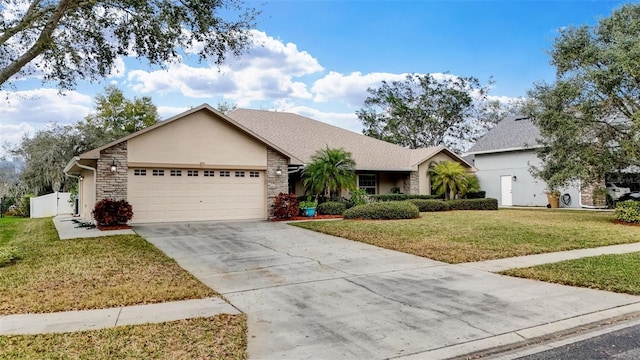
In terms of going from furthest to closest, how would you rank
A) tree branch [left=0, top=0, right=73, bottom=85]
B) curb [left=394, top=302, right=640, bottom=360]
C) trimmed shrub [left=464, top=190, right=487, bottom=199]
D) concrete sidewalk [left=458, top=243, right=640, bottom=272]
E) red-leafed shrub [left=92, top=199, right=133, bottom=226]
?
trimmed shrub [left=464, top=190, right=487, bottom=199] < red-leafed shrub [left=92, top=199, right=133, bottom=226] < concrete sidewalk [left=458, top=243, right=640, bottom=272] < tree branch [left=0, top=0, right=73, bottom=85] < curb [left=394, top=302, right=640, bottom=360]

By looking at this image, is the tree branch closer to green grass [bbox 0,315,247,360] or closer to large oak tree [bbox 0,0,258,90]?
large oak tree [bbox 0,0,258,90]

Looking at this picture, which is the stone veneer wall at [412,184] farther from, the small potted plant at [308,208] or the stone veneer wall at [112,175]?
the stone veneer wall at [112,175]

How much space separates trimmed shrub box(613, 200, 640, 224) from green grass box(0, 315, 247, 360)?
52.6 ft

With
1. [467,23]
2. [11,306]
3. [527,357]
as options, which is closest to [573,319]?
[527,357]

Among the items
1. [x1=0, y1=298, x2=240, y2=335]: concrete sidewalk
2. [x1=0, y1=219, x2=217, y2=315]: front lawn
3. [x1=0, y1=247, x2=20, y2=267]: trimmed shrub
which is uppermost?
[x1=0, y1=247, x2=20, y2=267]: trimmed shrub

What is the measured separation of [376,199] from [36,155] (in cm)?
2464

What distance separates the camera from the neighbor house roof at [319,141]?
21562mm

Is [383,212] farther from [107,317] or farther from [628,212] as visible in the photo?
[107,317]

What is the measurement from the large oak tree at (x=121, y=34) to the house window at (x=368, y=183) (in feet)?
44.3

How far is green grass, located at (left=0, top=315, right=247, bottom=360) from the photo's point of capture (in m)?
3.81

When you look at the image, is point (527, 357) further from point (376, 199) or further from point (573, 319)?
point (376, 199)

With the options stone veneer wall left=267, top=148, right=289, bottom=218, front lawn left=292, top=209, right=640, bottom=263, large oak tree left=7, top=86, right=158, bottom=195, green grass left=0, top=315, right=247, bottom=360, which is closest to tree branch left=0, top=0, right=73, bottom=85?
green grass left=0, top=315, right=247, bottom=360

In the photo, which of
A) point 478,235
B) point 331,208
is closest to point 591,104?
point 478,235

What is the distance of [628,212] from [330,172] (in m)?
11.4
